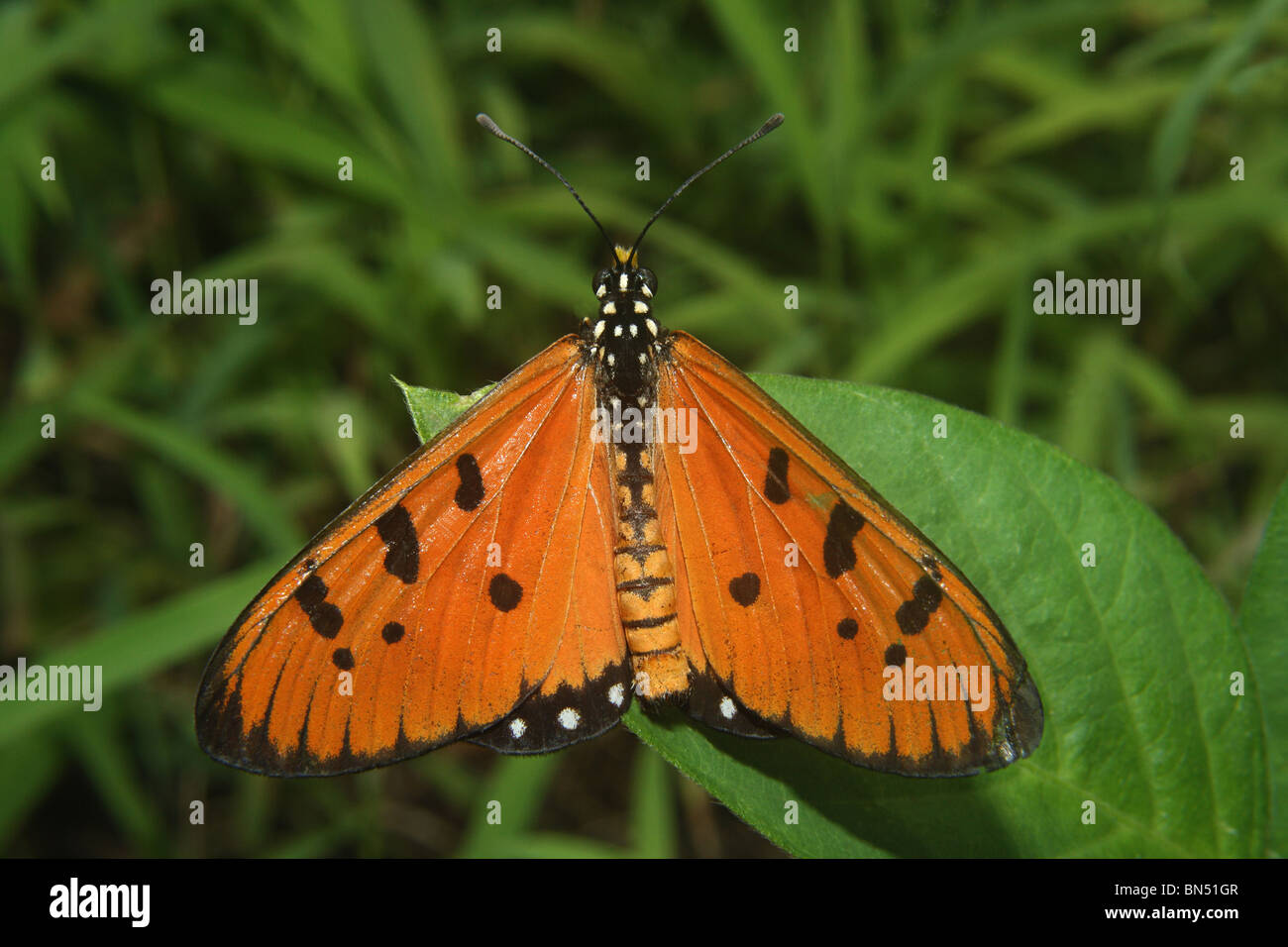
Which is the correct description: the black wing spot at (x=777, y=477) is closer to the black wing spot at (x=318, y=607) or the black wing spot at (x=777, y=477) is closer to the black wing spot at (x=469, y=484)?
the black wing spot at (x=469, y=484)

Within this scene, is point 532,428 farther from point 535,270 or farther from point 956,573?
point 535,270

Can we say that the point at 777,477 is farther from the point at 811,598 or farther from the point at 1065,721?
the point at 1065,721

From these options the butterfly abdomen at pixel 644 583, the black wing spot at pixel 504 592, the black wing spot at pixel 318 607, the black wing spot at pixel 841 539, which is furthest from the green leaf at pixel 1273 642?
the black wing spot at pixel 318 607

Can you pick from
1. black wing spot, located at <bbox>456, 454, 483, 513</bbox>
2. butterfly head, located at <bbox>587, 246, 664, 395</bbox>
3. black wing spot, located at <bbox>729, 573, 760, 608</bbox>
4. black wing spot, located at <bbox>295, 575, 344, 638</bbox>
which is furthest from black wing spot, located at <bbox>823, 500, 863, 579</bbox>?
black wing spot, located at <bbox>295, 575, 344, 638</bbox>

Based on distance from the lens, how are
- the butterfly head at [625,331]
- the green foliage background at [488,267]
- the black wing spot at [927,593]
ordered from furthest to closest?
the green foliage background at [488,267] < the butterfly head at [625,331] < the black wing spot at [927,593]

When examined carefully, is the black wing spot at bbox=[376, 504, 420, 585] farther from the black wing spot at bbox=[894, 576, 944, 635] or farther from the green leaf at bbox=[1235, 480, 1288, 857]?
the green leaf at bbox=[1235, 480, 1288, 857]
